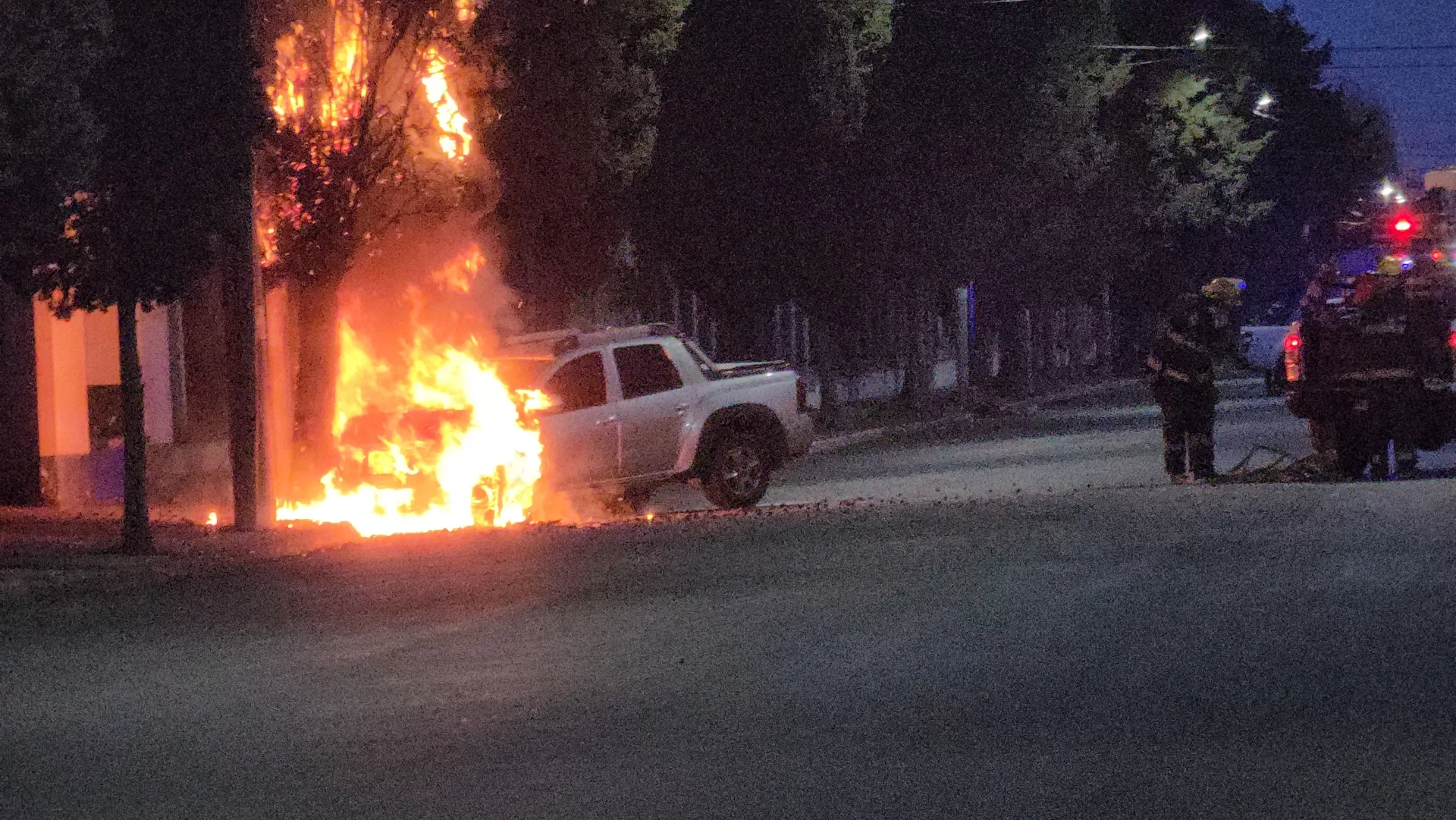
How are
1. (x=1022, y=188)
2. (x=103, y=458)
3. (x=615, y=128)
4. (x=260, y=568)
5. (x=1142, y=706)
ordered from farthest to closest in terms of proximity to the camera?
(x=1022, y=188) → (x=615, y=128) → (x=103, y=458) → (x=260, y=568) → (x=1142, y=706)

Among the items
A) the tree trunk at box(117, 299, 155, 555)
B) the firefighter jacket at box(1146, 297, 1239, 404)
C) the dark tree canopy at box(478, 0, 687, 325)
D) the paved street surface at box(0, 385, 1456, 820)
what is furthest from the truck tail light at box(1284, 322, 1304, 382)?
the tree trunk at box(117, 299, 155, 555)

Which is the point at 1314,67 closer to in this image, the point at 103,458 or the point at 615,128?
the point at 615,128

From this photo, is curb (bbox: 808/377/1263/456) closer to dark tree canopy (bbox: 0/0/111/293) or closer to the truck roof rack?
the truck roof rack

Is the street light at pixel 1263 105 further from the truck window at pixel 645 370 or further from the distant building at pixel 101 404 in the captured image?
the truck window at pixel 645 370

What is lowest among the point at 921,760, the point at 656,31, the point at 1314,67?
the point at 921,760

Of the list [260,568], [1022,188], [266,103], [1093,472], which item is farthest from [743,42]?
[260,568]

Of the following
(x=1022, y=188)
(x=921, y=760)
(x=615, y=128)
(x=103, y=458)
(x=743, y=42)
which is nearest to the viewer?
(x=921, y=760)

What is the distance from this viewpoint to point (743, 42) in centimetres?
3300

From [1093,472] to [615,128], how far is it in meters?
9.48

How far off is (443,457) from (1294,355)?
807 centimetres

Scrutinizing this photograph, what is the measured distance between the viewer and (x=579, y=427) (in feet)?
57.2

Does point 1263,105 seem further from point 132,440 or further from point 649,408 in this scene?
point 132,440

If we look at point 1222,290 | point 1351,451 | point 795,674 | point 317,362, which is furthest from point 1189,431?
point 795,674

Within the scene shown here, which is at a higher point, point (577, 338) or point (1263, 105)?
point (1263, 105)
